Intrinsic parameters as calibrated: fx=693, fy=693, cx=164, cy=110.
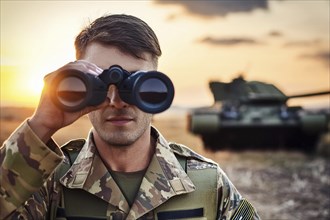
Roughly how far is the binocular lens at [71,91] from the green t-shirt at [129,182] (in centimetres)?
52

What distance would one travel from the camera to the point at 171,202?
118 inches

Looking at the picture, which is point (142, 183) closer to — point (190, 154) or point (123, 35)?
point (190, 154)

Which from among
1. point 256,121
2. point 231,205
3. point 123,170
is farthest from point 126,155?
point 256,121

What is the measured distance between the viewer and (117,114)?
2771 millimetres

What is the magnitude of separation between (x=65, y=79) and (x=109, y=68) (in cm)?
25

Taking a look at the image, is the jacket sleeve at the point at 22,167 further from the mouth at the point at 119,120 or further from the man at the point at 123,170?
the mouth at the point at 119,120

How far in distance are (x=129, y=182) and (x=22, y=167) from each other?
1.78 ft

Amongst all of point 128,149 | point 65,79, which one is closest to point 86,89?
point 65,79

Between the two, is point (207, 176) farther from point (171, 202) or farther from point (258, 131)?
point (258, 131)

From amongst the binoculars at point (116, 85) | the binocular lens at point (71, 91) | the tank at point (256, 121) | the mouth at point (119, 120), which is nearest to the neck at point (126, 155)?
the mouth at point (119, 120)

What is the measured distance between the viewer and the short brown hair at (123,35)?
2.91m

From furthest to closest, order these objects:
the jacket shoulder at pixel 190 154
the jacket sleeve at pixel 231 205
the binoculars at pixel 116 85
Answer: the jacket shoulder at pixel 190 154 < the jacket sleeve at pixel 231 205 < the binoculars at pixel 116 85

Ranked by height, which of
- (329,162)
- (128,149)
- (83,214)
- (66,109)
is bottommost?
(329,162)

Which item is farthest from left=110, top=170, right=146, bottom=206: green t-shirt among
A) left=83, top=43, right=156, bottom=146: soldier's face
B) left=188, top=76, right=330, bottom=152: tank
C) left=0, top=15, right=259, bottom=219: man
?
left=188, top=76, right=330, bottom=152: tank
